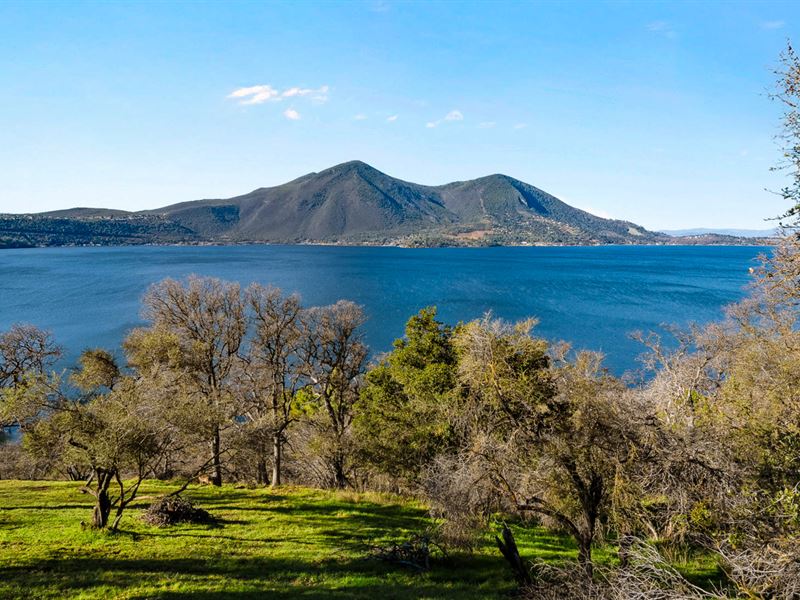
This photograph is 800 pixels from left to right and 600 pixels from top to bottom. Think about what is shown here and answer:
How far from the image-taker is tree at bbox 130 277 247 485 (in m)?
29.1

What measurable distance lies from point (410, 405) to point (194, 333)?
16.2 metres

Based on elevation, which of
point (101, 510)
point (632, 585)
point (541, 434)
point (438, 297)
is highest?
point (632, 585)

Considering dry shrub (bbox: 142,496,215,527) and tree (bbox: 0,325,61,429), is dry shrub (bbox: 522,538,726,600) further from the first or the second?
tree (bbox: 0,325,61,429)

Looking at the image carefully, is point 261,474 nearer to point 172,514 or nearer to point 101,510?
point 172,514

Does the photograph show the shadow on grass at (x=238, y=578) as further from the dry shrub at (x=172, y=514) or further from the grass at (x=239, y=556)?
the dry shrub at (x=172, y=514)

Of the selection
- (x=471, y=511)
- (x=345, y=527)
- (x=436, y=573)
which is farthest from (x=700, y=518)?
(x=345, y=527)

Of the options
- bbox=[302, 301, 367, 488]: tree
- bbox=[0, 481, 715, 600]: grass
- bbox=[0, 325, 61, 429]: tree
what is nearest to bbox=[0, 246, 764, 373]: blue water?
bbox=[0, 325, 61, 429]: tree

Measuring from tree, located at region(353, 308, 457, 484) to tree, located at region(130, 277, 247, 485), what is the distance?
9276mm

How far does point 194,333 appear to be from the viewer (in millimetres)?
31062

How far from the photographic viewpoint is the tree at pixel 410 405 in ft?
79.0

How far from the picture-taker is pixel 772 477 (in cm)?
1200

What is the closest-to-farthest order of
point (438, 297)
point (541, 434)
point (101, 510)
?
point (541, 434) → point (101, 510) → point (438, 297)

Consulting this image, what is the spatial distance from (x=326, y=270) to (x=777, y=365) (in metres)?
190

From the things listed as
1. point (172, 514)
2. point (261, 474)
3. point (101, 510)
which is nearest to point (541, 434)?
point (172, 514)
